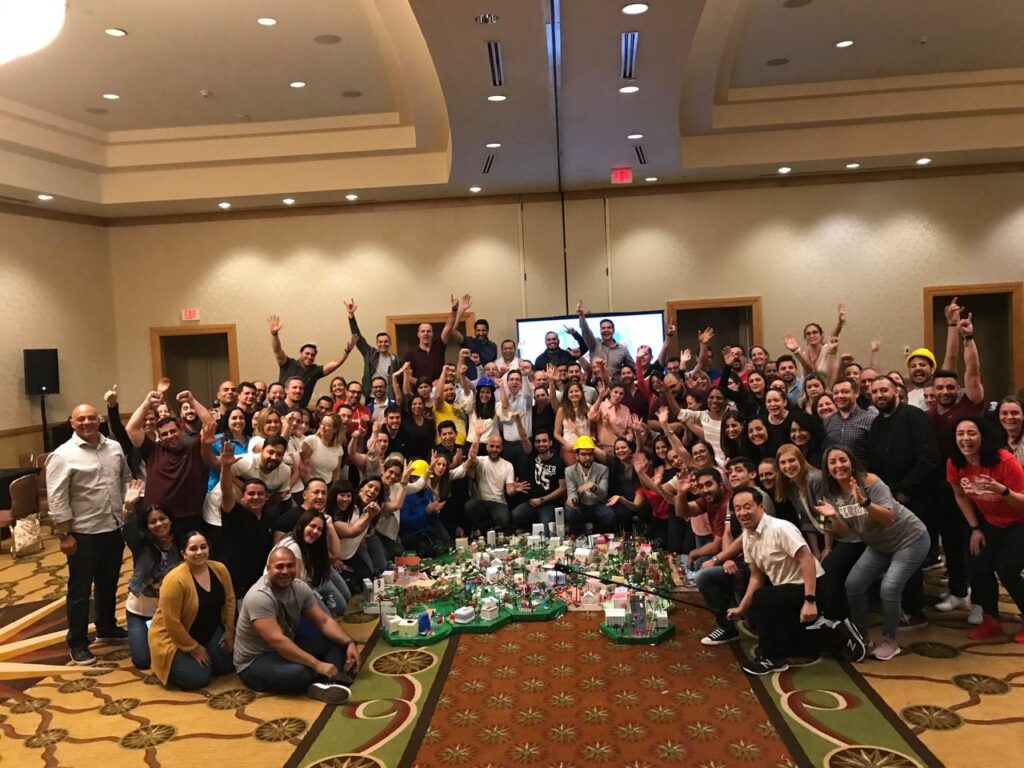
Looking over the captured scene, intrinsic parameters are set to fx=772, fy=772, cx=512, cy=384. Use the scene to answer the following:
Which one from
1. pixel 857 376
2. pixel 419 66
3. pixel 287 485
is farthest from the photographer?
pixel 419 66

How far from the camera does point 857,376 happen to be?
628 centimetres

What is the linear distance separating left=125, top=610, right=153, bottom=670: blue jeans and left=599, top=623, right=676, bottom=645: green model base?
8.93ft

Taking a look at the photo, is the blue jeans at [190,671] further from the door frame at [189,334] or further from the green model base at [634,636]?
the door frame at [189,334]

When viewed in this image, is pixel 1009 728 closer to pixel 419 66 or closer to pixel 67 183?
pixel 419 66

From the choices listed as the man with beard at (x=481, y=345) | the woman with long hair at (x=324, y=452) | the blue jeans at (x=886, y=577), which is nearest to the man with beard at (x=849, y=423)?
the blue jeans at (x=886, y=577)

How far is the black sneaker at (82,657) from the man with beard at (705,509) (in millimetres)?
3907

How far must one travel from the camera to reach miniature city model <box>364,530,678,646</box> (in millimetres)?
4805

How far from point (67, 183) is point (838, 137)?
9.48m

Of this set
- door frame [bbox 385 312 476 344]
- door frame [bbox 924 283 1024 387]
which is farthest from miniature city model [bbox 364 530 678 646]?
door frame [bbox 924 283 1024 387]

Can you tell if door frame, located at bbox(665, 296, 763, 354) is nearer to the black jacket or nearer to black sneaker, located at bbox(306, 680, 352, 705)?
the black jacket

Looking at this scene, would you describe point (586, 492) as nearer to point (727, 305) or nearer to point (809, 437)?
point (809, 437)

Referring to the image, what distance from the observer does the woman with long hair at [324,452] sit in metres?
5.93

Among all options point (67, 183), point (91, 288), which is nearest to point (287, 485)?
point (67, 183)

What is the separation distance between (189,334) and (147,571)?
7574 millimetres
